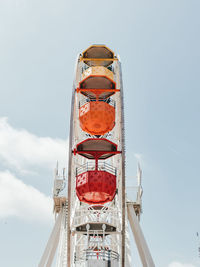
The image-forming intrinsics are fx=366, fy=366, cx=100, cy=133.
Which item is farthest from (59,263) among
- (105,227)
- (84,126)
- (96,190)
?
(84,126)

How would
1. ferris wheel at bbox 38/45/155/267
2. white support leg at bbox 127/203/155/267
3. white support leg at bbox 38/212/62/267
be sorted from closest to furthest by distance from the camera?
ferris wheel at bbox 38/45/155/267, white support leg at bbox 38/212/62/267, white support leg at bbox 127/203/155/267

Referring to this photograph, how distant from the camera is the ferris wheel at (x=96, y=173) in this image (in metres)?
13.5

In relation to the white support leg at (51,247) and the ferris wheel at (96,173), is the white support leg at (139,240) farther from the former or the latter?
the white support leg at (51,247)

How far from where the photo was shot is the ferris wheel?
1351 centimetres

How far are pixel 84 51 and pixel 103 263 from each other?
956 cm

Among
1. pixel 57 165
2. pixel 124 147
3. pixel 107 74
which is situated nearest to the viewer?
pixel 124 147

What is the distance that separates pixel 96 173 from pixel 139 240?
643cm

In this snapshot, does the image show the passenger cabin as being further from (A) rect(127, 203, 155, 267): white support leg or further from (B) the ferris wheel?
(A) rect(127, 203, 155, 267): white support leg

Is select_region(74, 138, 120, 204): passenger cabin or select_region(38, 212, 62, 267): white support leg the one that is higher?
select_region(74, 138, 120, 204): passenger cabin

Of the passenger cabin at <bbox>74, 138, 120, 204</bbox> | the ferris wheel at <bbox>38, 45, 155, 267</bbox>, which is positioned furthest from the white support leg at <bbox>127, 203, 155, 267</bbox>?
the passenger cabin at <bbox>74, 138, 120, 204</bbox>

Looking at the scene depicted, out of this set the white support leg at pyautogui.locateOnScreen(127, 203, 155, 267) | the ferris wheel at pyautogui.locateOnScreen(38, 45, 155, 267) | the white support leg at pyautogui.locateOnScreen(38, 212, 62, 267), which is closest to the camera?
the ferris wheel at pyautogui.locateOnScreen(38, 45, 155, 267)

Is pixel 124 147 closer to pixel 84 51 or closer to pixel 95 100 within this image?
pixel 95 100

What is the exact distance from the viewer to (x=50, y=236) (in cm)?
1811

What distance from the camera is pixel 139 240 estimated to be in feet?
62.5
